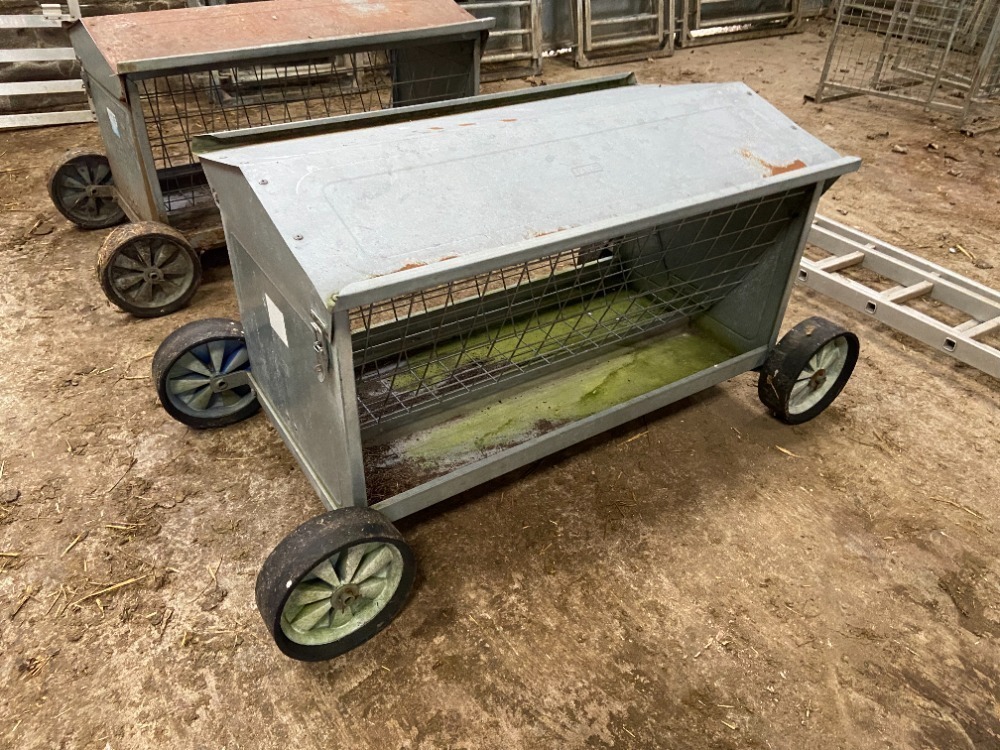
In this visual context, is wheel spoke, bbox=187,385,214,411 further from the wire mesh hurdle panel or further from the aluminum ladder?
the wire mesh hurdle panel

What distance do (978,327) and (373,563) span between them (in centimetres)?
295

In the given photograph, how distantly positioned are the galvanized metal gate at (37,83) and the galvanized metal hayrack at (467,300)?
3904mm

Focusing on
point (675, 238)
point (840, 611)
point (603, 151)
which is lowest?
Result: point (840, 611)

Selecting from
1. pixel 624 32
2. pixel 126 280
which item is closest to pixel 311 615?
pixel 126 280

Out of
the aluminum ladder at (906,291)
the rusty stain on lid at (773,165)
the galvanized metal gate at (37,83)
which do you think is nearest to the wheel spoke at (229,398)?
the rusty stain on lid at (773,165)

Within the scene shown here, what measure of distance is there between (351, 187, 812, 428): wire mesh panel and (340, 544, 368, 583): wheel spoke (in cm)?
54

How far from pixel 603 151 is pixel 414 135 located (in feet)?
1.78

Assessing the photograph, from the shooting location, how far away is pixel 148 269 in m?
3.32

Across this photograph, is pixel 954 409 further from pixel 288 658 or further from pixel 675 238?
pixel 288 658

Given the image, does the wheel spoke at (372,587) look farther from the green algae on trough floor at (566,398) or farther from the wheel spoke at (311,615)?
the green algae on trough floor at (566,398)

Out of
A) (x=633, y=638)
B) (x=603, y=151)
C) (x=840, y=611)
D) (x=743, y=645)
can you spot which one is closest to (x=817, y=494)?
(x=840, y=611)

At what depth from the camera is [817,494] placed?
8.61 feet

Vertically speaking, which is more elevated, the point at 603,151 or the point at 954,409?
the point at 603,151

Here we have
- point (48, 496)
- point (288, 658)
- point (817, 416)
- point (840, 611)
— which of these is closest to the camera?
point (288, 658)
